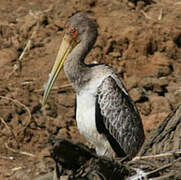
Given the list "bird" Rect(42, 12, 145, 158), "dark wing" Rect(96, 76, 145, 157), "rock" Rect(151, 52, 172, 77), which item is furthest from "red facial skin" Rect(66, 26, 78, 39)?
"rock" Rect(151, 52, 172, 77)

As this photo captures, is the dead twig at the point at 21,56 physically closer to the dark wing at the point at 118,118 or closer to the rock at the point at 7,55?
the rock at the point at 7,55

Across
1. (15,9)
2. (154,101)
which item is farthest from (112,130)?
(15,9)

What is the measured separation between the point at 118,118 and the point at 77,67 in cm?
79

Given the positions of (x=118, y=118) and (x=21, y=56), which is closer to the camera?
(x=118, y=118)

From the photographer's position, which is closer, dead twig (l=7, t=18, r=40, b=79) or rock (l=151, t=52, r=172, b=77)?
dead twig (l=7, t=18, r=40, b=79)

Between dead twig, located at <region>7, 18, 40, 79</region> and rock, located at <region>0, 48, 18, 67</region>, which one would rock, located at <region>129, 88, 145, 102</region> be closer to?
dead twig, located at <region>7, 18, 40, 79</region>

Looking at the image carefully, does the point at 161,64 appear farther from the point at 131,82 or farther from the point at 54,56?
the point at 54,56

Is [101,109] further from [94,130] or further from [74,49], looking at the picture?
[74,49]

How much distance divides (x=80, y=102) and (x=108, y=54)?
3444 mm

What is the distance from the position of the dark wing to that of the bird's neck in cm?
23

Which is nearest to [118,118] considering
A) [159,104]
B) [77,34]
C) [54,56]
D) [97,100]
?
[97,100]

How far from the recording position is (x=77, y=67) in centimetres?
604

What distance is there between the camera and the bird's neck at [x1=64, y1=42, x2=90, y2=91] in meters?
5.96

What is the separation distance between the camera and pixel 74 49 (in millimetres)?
6262
